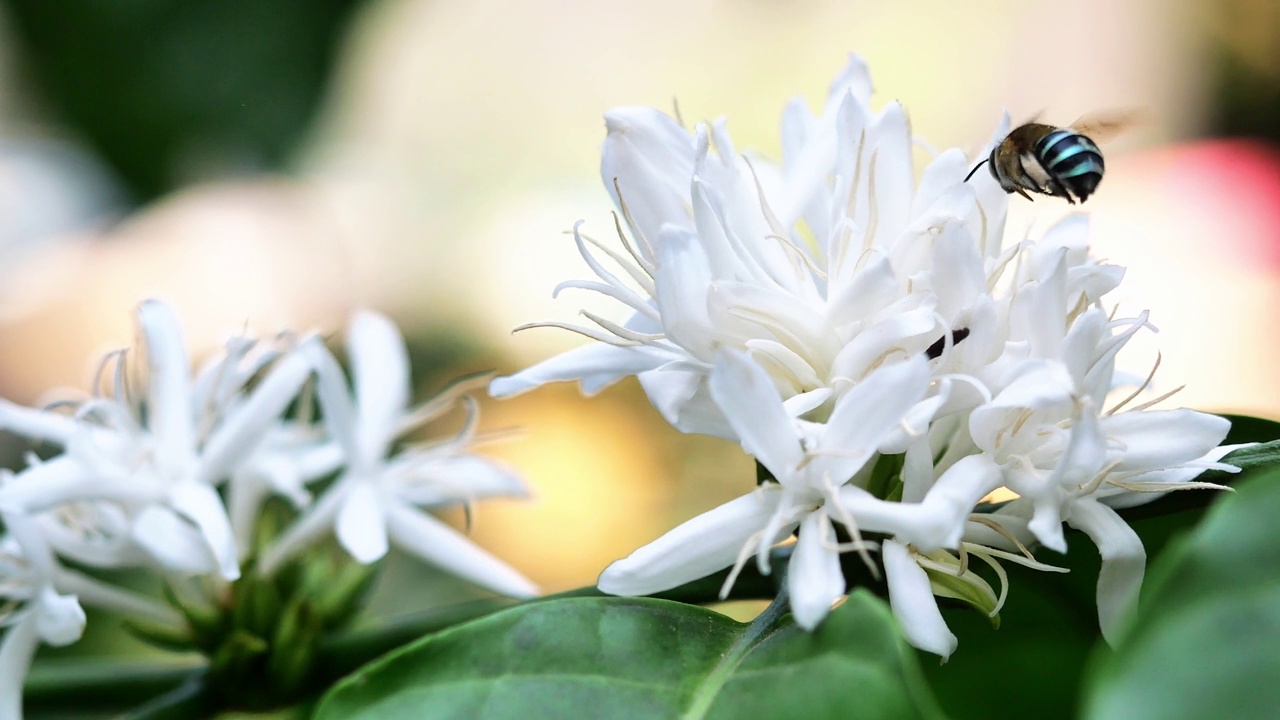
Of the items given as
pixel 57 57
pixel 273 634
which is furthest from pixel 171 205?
pixel 273 634

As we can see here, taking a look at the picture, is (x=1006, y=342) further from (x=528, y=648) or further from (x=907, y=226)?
(x=528, y=648)

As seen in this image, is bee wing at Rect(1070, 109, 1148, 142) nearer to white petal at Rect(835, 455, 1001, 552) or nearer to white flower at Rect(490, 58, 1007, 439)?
white flower at Rect(490, 58, 1007, 439)

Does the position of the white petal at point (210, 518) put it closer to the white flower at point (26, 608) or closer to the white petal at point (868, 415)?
the white flower at point (26, 608)

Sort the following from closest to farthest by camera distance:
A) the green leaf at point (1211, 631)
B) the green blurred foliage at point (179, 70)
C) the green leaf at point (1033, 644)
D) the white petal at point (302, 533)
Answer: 1. the green leaf at point (1211, 631)
2. the green leaf at point (1033, 644)
3. the white petal at point (302, 533)
4. the green blurred foliage at point (179, 70)

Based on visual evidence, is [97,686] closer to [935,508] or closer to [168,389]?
[168,389]

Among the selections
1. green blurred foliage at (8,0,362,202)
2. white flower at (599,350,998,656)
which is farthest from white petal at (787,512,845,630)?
green blurred foliage at (8,0,362,202)

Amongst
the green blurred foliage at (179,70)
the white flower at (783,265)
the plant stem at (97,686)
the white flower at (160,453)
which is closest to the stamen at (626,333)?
the white flower at (783,265)
